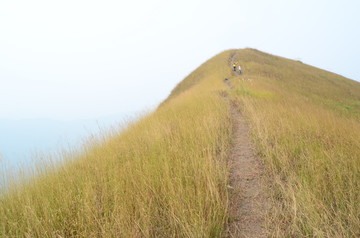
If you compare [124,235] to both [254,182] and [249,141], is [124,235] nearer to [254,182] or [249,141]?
[254,182]

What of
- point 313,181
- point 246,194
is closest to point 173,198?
point 246,194

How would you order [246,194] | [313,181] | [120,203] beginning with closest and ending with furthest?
[120,203] < [313,181] < [246,194]

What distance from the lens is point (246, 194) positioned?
9.75ft

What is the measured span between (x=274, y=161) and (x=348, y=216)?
156 cm

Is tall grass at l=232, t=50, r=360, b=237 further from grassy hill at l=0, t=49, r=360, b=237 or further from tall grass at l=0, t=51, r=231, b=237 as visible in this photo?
tall grass at l=0, t=51, r=231, b=237

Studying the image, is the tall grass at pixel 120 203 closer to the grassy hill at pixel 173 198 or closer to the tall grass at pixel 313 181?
the grassy hill at pixel 173 198

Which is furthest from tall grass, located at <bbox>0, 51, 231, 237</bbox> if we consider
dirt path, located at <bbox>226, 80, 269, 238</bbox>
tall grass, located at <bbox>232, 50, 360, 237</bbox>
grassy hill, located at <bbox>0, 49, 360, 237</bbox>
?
tall grass, located at <bbox>232, 50, 360, 237</bbox>

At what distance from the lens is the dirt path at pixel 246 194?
7.55ft

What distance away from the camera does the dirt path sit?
90.6 inches

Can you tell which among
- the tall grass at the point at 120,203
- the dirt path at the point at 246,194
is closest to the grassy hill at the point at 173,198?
the tall grass at the point at 120,203

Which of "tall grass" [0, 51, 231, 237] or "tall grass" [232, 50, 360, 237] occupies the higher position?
"tall grass" [0, 51, 231, 237]

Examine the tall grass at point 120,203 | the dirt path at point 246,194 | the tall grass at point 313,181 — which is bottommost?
the dirt path at point 246,194

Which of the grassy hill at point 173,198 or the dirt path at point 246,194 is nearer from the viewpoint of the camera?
the grassy hill at point 173,198

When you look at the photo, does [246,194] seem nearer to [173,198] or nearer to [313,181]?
[313,181]
